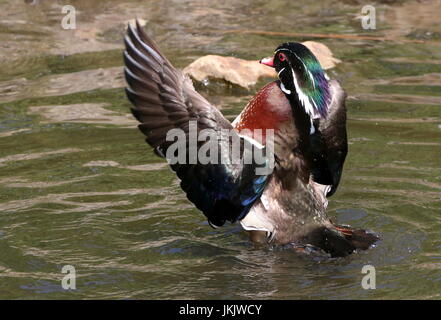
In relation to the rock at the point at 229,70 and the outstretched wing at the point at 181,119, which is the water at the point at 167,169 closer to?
the rock at the point at 229,70

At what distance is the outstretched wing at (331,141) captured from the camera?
6453 mm

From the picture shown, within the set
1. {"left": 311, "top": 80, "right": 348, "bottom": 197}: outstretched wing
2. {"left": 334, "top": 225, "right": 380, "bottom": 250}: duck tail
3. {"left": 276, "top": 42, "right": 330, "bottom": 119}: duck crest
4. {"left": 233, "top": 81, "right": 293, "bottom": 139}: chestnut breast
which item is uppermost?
{"left": 276, "top": 42, "right": 330, "bottom": 119}: duck crest

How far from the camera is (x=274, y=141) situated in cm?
625

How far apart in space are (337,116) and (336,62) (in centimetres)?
384

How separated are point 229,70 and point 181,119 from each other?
4.07 meters

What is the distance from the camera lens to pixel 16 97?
30.8ft

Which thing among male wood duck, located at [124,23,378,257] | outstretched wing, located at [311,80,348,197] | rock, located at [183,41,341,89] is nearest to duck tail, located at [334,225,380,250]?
male wood duck, located at [124,23,378,257]

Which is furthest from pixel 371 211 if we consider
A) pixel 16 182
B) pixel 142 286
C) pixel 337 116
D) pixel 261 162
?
pixel 16 182

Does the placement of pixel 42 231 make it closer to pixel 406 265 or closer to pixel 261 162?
pixel 261 162

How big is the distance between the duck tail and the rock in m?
3.64

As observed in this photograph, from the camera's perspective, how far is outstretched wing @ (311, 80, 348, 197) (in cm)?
645

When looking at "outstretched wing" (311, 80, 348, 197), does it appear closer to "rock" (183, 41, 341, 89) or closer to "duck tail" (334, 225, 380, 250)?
"duck tail" (334, 225, 380, 250)

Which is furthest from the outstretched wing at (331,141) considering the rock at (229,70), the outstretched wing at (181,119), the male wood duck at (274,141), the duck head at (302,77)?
the rock at (229,70)

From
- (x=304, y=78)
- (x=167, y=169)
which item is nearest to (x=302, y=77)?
(x=304, y=78)
